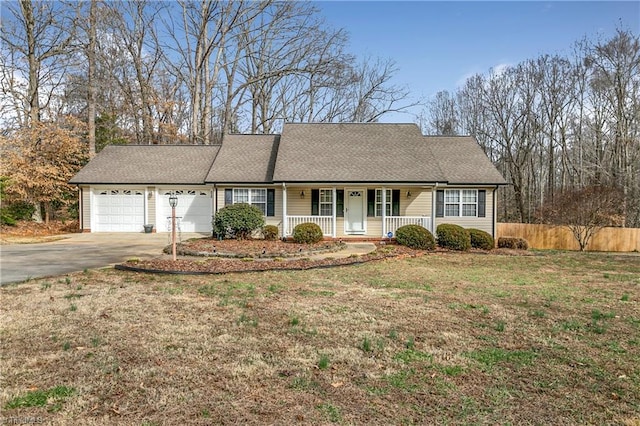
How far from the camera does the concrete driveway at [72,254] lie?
9094 millimetres

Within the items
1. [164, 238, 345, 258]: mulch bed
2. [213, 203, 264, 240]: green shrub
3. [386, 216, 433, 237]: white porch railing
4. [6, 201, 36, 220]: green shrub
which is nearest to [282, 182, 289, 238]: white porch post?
[213, 203, 264, 240]: green shrub

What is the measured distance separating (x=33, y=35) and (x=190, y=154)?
1155 centimetres

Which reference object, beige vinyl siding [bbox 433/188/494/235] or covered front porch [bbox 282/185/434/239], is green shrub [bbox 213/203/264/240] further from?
beige vinyl siding [bbox 433/188/494/235]

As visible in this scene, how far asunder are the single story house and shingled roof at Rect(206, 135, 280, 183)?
0.05m

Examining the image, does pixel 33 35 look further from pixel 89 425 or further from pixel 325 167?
pixel 89 425

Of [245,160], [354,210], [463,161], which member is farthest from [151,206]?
[463,161]

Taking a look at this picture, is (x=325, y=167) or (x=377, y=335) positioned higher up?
(x=325, y=167)

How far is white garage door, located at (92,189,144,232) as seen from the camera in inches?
750

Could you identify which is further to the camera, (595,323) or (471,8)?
(471,8)

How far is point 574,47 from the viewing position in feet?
96.0

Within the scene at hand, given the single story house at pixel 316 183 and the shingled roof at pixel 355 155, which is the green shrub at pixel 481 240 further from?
the shingled roof at pixel 355 155

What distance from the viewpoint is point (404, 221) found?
16734 millimetres

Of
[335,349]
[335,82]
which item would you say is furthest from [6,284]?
[335,82]

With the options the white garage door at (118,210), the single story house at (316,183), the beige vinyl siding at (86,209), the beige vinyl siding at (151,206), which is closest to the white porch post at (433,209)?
the single story house at (316,183)
